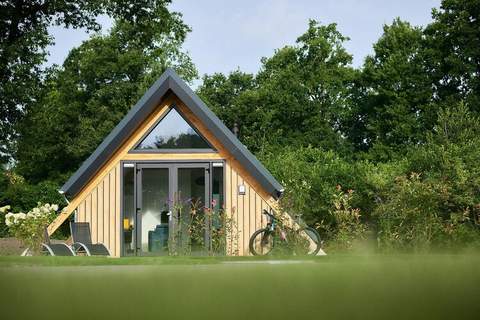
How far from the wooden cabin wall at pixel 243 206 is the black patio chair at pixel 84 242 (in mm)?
2523

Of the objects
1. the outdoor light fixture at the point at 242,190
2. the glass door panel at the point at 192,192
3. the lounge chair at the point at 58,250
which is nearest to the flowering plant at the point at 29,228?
the lounge chair at the point at 58,250

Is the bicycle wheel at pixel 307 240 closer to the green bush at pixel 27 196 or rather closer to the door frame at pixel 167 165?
the door frame at pixel 167 165

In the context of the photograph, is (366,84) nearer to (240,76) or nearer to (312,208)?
(240,76)

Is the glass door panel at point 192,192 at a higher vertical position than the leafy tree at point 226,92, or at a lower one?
lower

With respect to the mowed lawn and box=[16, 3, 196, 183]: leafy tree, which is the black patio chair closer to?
the mowed lawn

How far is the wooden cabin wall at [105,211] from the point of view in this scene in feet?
44.6

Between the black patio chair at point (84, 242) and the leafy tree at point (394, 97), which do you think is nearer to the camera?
the black patio chair at point (84, 242)

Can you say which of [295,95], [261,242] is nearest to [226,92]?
[295,95]

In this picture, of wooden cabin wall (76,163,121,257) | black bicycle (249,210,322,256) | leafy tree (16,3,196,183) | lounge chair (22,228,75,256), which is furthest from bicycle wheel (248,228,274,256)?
leafy tree (16,3,196,183)

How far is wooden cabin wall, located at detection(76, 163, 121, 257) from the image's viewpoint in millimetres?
13594

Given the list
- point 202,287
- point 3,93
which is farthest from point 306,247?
point 3,93

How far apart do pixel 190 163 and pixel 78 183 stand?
7.15ft

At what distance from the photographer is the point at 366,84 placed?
117 feet

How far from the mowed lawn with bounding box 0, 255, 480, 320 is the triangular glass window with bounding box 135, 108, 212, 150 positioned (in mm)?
10802
